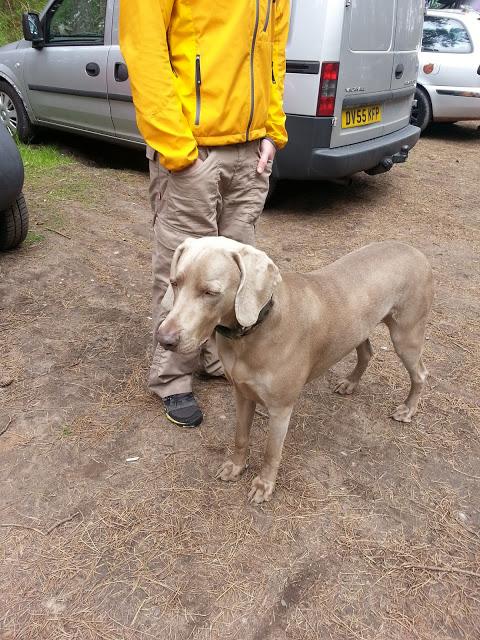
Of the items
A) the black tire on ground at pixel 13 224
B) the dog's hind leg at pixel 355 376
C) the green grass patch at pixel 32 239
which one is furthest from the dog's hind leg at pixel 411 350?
the green grass patch at pixel 32 239

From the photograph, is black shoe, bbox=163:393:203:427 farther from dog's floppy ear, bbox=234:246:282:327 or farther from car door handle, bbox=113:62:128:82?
car door handle, bbox=113:62:128:82

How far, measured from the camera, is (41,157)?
670 cm

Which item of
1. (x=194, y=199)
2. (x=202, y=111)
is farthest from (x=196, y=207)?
(x=202, y=111)

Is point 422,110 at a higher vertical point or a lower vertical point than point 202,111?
lower

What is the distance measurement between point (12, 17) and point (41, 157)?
6932 millimetres

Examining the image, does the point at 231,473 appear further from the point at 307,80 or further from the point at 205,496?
the point at 307,80

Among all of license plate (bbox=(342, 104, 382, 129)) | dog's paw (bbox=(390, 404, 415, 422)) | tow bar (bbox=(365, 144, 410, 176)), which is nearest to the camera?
dog's paw (bbox=(390, 404, 415, 422))

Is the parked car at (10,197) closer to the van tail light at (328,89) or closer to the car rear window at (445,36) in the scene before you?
the van tail light at (328,89)

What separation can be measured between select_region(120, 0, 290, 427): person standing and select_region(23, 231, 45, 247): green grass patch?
92.3 inches

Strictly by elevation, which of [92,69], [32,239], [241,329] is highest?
[92,69]

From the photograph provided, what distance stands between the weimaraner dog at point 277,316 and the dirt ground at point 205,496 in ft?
0.79

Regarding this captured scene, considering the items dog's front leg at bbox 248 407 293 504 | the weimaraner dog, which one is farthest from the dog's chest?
dog's front leg at bbox 248 407 293 504

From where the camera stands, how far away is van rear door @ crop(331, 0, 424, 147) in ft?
15.6

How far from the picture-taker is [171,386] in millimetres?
2908
